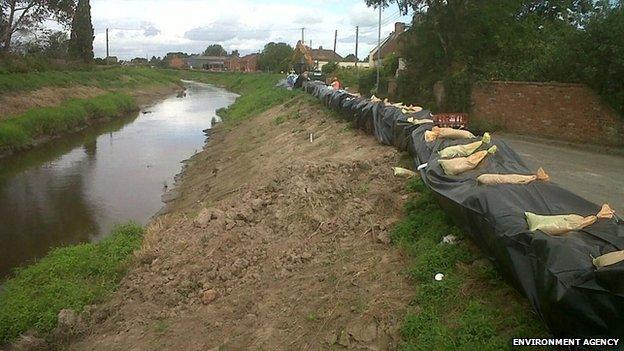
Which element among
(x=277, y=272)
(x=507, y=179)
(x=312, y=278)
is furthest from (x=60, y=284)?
(x=507, y=179)

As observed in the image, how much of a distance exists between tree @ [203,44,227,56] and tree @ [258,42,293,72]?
71880 mm

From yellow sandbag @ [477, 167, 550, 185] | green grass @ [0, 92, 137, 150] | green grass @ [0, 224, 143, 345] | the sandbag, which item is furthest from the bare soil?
green grass @ [0, 92, 137, 150]

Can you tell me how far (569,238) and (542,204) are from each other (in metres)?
1.15

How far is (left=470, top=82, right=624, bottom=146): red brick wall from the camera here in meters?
13.6

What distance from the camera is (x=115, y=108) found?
115 ft

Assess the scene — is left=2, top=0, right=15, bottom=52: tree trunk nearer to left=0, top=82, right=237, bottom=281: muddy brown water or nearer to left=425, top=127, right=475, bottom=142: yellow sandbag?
left=0, top=82, right=237, bottom=281: muddy brown water

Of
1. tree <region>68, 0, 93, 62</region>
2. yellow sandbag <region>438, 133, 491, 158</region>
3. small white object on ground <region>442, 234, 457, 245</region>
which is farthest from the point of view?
tree <region>68, 0, 93, 62</region>

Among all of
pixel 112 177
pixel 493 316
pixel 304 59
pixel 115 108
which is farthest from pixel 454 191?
pixel 304 59

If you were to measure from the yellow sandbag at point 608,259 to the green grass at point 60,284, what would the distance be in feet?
22.3

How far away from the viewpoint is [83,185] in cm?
1630

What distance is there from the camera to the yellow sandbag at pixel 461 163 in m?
6.73

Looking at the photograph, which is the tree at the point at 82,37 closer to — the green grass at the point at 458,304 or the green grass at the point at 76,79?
the green grass at the point at 76,79

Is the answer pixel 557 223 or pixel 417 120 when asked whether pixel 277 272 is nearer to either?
pixel 557 223

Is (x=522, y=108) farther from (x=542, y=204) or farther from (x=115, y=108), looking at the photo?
(x=115, y=108)
